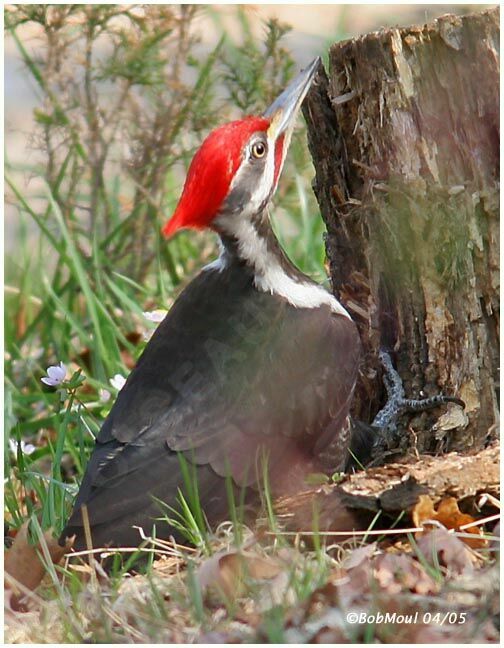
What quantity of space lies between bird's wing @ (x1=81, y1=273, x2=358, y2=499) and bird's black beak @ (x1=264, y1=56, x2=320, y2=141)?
0.62 m

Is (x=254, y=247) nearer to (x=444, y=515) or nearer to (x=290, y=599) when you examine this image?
(x=444, y=515)

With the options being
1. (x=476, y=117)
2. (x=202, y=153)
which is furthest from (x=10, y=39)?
(x=476, y=117)

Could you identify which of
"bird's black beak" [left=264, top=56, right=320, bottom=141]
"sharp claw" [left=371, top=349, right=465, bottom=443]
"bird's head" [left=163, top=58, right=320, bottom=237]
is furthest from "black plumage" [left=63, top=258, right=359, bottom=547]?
"bird's black beak" [left=264, top=56, right=320, bottom=141]

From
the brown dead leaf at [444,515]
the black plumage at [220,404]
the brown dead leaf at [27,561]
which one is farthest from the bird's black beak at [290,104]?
the brown dead leaf at [27,561]

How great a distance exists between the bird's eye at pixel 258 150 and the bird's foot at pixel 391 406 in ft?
2.85

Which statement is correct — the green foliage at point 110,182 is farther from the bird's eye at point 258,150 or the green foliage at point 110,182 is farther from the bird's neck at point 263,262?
the bird's eye at point 258,150

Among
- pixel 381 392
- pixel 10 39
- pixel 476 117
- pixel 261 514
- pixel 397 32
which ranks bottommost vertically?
pixel 261 514

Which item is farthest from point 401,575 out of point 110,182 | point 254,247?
point 110,182

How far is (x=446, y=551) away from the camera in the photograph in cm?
319

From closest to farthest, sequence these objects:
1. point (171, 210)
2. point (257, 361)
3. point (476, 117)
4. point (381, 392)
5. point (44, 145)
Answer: point (476, 117) → point (257, 361) → point (381, 392) → point (44, 145) → point (171, 210)

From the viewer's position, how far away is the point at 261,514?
3.96 metres

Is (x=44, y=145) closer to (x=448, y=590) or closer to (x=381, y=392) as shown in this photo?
(x=381, y=392)

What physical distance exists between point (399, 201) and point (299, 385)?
76cm

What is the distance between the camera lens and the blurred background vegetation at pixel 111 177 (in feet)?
18.0
